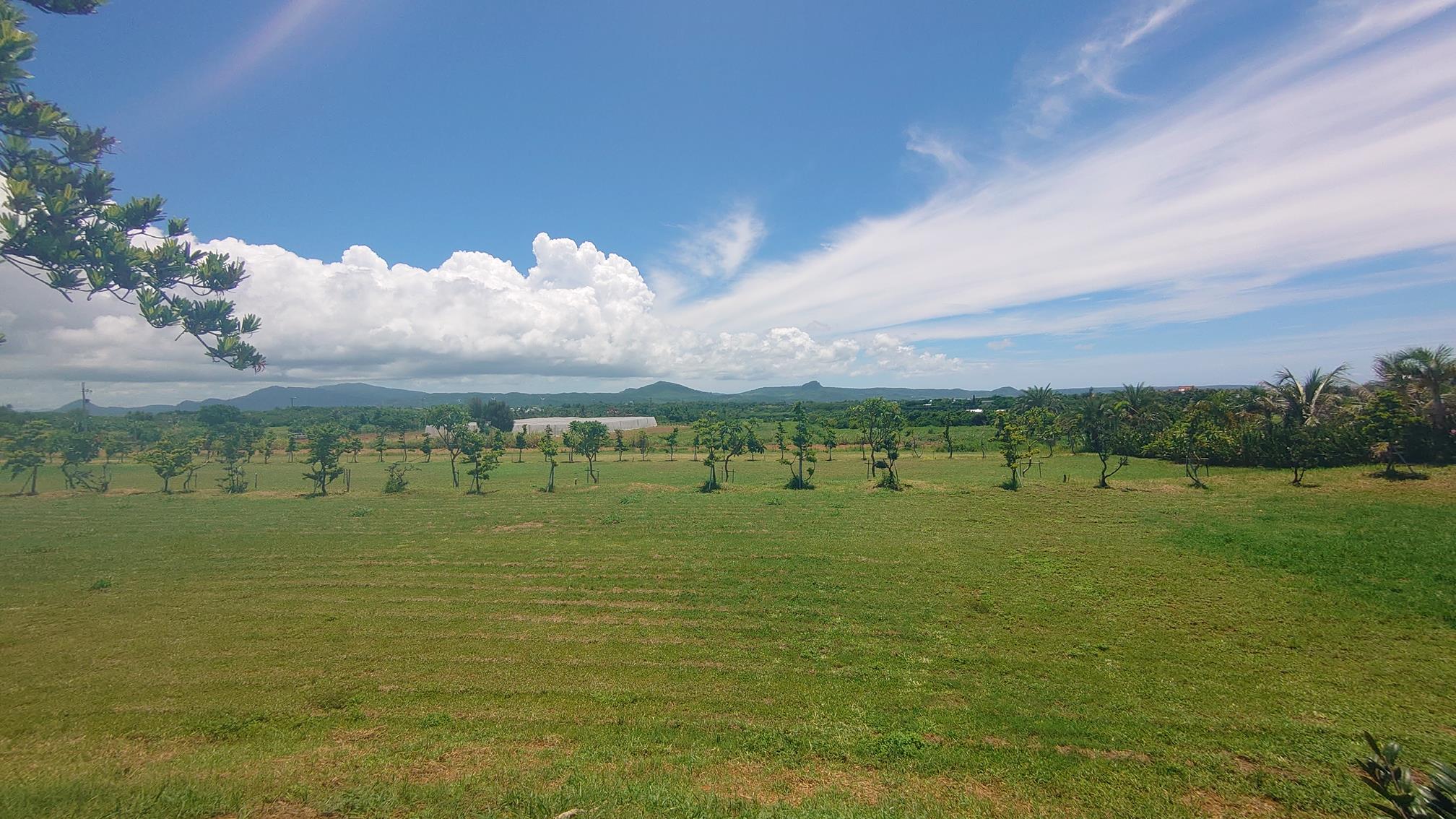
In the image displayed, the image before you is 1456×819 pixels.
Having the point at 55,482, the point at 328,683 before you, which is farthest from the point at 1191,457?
the point at 55,482

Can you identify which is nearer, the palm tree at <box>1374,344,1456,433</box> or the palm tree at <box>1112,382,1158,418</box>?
the palm tree at <box>1374,344,1456,433</box>

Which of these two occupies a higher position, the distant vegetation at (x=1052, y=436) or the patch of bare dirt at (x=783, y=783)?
the distant vegetation at (x=1052, y=436)

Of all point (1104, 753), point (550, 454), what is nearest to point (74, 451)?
point (550, 454)

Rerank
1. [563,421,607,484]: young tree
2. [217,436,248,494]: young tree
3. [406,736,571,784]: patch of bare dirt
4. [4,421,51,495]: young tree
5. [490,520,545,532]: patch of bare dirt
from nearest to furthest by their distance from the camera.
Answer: [406,736,571,784]: patch of bare dirt < [490,520,545,532]: patch of bare dirt < [4,421,51,495]: young tree < [217,436,248,494]: young tree < [563,421,607,484]: young tree

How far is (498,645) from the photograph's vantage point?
10789mm

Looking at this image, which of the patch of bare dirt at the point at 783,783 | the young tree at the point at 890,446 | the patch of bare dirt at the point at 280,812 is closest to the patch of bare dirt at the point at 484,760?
the patch of bare dirt at the point at 280,812

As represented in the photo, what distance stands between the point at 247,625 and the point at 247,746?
5810 mm

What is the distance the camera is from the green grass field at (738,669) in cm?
652

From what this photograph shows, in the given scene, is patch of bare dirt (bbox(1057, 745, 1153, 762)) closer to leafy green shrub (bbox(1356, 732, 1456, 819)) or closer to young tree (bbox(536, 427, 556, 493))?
leafy green shrub (bbox(1356, 732, 1456, 819))

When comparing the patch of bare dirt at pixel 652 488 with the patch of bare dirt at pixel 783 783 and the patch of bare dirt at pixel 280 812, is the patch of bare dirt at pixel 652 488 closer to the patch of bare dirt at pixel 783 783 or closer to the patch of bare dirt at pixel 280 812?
the patch of bare dirt at pixel 783 783

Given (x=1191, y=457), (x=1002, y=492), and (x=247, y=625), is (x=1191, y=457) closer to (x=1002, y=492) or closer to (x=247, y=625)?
(x=1002, y=492)

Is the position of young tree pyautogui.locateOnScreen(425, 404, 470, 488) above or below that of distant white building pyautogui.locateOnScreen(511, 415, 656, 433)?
above

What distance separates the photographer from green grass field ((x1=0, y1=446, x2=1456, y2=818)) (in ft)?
21.4

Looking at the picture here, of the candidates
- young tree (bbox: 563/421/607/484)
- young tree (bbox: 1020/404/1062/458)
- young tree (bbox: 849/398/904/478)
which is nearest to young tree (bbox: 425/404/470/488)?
young tree (bbox: 563/421/607/484)
